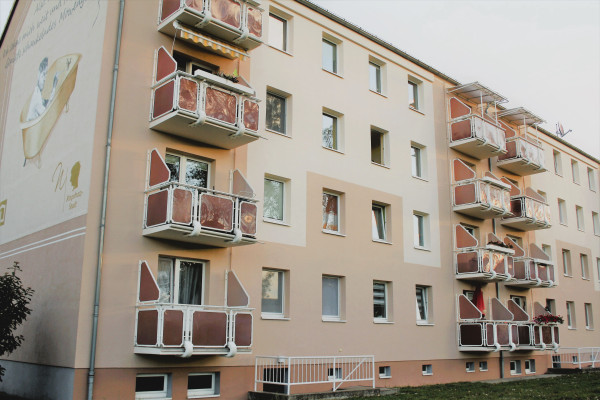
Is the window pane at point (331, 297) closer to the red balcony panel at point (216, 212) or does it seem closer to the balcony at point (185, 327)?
the balcony at point (185, 327)

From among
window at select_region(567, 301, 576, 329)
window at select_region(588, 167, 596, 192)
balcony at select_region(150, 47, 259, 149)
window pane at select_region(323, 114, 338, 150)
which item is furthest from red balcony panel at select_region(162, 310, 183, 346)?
window at select_region(588, 167, 596, 192)

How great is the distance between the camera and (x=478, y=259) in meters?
24.0

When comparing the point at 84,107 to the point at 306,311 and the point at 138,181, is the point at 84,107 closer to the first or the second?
the point at 138,181

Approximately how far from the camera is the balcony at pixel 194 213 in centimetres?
1445

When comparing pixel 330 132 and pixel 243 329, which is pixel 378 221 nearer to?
pixel 330 132

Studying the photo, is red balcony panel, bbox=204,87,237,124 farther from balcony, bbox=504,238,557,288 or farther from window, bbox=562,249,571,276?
window, bbox=562,249,571,276

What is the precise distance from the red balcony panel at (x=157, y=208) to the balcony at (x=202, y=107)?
1.92 m

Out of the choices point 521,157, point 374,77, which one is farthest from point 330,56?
point 521,157

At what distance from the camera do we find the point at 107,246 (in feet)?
47.2

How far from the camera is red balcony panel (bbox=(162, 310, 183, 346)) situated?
13656 mm

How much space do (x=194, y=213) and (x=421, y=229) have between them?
12035 mm

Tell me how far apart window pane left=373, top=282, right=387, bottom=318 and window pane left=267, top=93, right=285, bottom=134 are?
6510 mm

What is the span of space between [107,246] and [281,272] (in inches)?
230

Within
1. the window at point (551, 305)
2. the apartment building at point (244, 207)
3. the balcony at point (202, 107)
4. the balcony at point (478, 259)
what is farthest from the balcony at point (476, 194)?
the balcony at point (202, 107)
